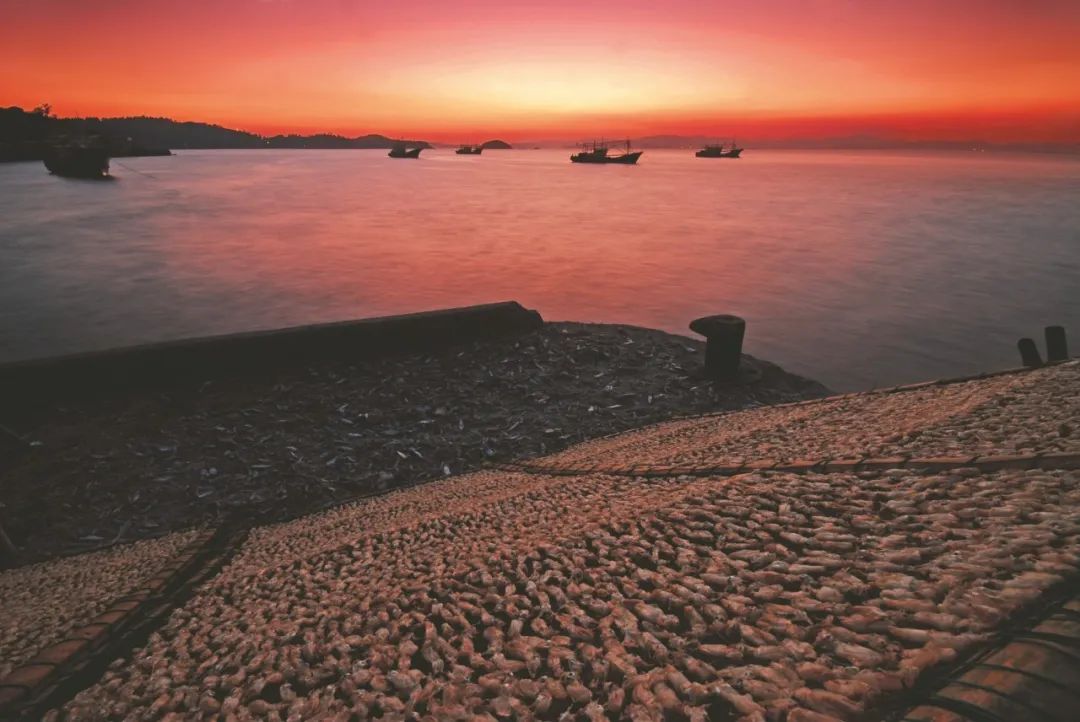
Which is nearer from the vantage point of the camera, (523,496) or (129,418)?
(523,496)

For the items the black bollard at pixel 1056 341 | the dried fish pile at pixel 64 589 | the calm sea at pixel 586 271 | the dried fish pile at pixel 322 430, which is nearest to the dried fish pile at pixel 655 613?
the dried fish pile at pixel 64 589

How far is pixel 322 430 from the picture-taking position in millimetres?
8508

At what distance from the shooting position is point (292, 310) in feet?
66.7

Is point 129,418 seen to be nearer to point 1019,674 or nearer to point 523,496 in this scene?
point 523,496

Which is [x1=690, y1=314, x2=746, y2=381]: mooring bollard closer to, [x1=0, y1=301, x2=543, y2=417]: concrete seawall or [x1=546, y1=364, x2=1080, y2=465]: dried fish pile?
[x1=546, y1=364, x2=1080, y2=465]: dried fish pile

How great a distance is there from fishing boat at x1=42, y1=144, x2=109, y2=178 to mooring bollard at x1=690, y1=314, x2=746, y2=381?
322ft

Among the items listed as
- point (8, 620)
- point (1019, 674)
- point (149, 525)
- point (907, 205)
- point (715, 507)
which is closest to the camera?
point (1019, 674)

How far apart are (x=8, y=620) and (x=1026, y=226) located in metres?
51.6

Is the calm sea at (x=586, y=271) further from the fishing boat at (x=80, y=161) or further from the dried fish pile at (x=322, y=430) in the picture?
the fishing boat at (x=80, y=161)

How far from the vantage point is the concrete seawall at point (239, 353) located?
8.38 metres

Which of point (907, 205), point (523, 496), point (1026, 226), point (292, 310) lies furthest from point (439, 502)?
point (907, 205)

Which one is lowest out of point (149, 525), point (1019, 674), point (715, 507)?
point (149, 525)

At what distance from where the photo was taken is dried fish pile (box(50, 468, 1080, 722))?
216 cm

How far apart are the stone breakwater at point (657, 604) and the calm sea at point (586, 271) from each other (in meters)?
11.6
